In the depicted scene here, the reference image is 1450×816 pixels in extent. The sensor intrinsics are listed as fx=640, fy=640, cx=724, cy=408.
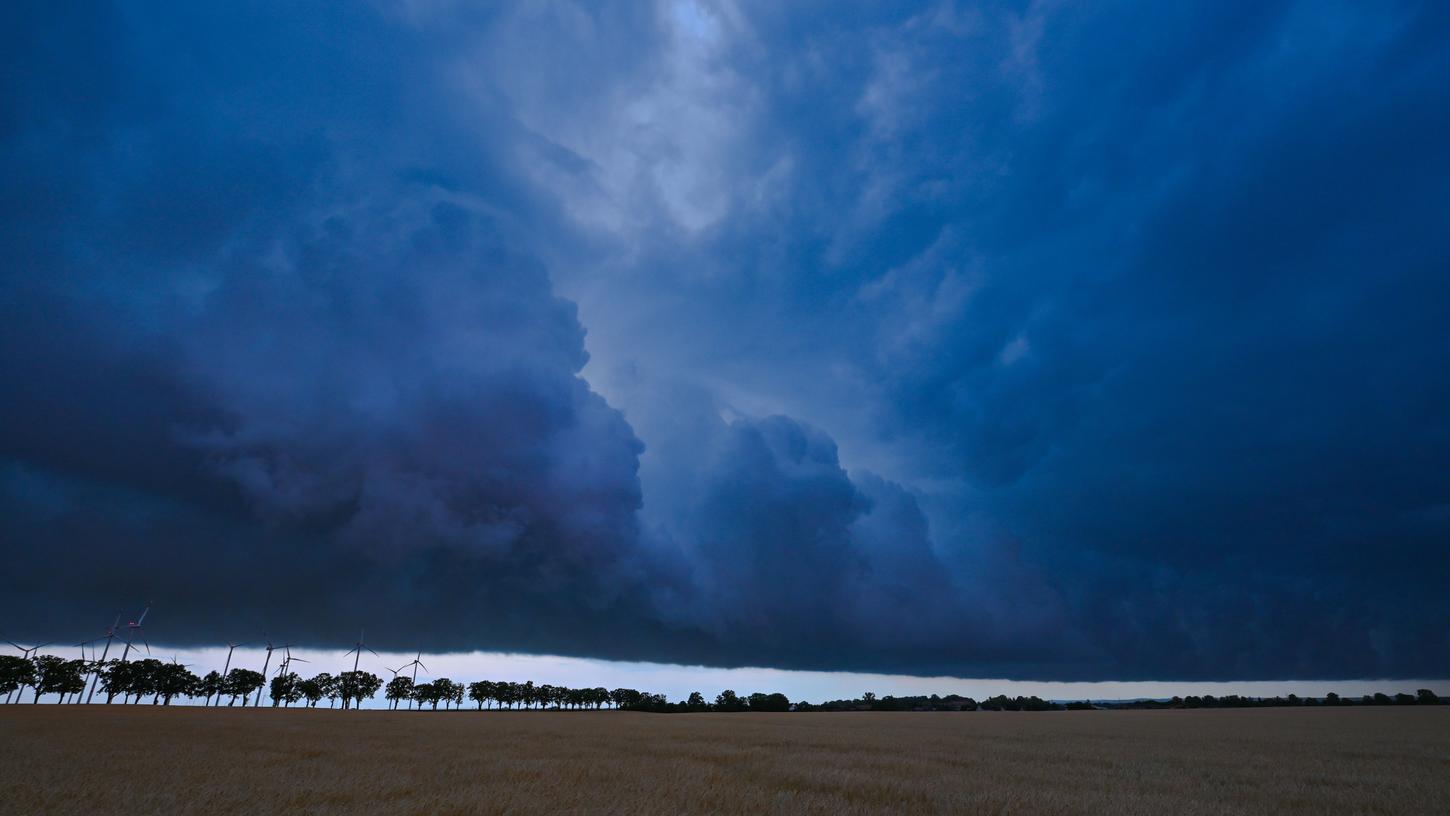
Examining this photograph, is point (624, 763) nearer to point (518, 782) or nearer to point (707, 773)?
point (707, 773)

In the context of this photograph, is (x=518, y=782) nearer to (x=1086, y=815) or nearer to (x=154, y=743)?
(x=1086, y=815)

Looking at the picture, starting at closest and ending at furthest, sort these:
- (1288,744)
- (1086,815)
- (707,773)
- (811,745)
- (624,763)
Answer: (1086,815) → (707,773) → (624,763) → (811,745) → (1288,744)

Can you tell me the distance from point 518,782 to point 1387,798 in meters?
35.1

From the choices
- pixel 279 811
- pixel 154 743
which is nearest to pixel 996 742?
pixel 279 811

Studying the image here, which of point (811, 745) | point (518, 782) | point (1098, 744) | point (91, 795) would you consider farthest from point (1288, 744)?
point (91, 795)

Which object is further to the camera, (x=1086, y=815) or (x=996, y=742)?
(x=996, y=742)

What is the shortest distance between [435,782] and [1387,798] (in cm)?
3834

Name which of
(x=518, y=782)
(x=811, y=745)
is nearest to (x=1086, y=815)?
(x=518, y=782)

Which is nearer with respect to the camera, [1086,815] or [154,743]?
[1086,815]

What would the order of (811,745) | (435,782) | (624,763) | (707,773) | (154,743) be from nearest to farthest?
(435,782)
(707,773)
(624,763)
(154,743)
(811,745)

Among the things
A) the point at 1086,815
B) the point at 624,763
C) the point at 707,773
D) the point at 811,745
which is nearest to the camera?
the point at 1086,815

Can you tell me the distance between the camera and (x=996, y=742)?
5462cm

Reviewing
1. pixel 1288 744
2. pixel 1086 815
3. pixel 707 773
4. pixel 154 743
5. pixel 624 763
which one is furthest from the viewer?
pixel 1288 744

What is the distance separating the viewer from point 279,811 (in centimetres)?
1938
